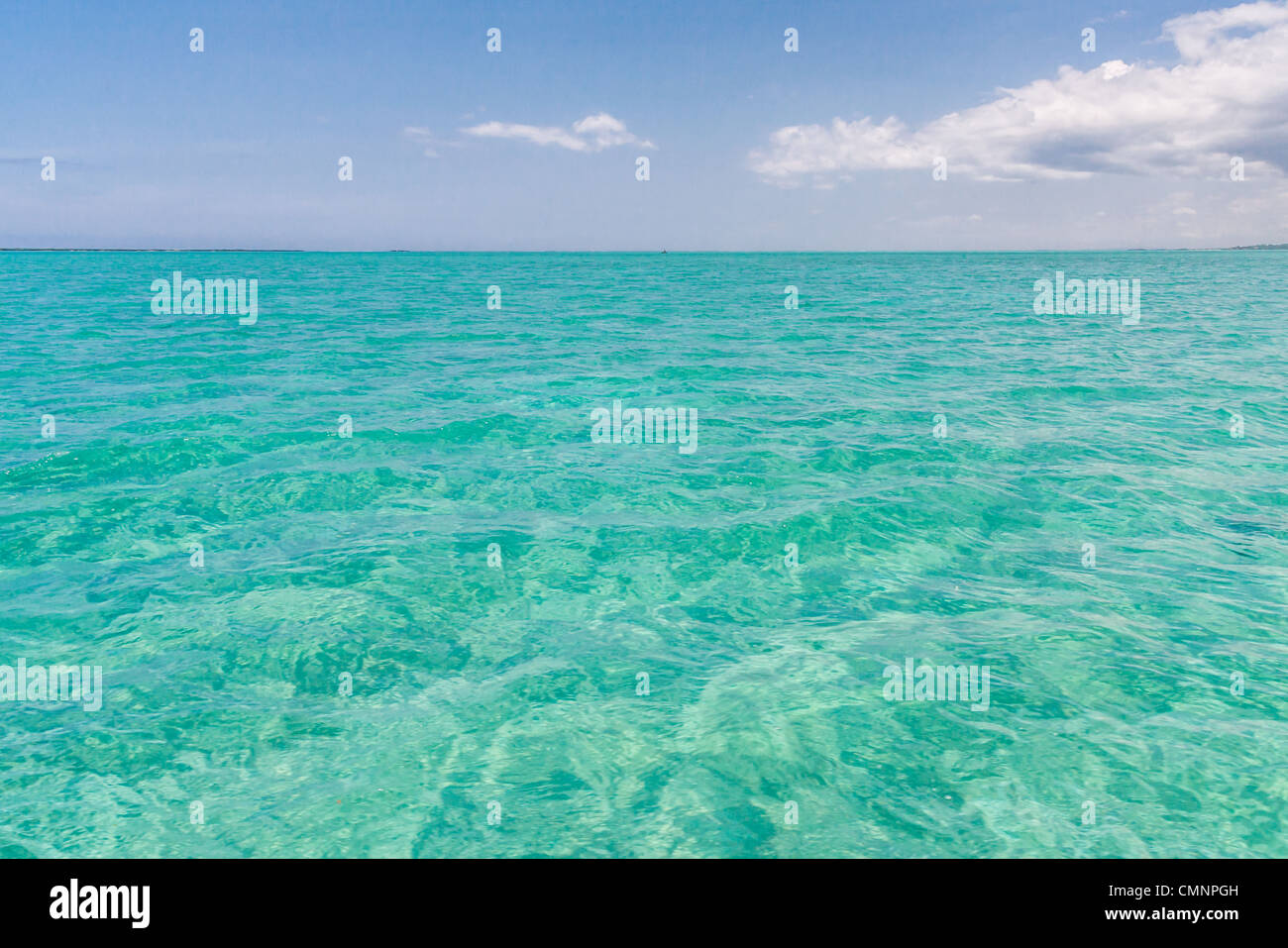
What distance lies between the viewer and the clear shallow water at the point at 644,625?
5883 millimetres

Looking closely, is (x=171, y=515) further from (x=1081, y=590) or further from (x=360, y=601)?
(x=1081, y=590)

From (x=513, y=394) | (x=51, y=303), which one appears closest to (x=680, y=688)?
(x=513, y=394)

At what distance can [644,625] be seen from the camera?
898cm

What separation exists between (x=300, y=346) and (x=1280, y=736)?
110 feet

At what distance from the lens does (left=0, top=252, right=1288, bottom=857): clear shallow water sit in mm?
5883

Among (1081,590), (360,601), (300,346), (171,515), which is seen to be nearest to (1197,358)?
(1081,590)

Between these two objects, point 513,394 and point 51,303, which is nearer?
point 513,394

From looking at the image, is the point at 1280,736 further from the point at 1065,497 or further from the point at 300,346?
the point at 300,346
